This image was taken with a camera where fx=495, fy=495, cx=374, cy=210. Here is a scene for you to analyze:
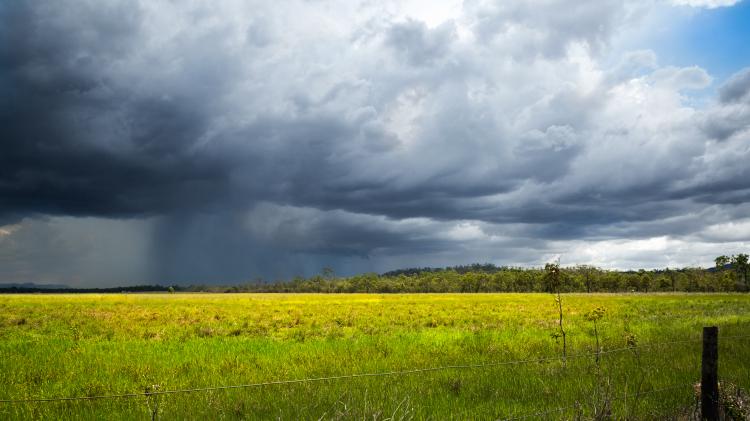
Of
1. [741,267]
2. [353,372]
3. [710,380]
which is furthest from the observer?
[741,267]

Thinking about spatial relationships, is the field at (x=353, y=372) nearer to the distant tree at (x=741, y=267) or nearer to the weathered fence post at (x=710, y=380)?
the weathered fence post at (x=710, y=380)

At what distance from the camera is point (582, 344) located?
18781mm

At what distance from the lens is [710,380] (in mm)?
7504

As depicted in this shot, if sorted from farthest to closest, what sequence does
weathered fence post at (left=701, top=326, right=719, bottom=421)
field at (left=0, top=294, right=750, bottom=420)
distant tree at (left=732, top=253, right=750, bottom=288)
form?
1. distant tree at (left=732, top=253, right=750, bottom=288)
2. field at (left=0, top=294, right=750, bottom=420)
3. weathered fence post at (left=701, top=326, right=719, bottom=421)

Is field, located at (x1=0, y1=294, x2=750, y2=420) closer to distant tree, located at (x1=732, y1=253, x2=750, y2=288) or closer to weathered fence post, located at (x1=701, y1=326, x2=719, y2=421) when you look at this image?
weathered fence post, located at (x1=701, y1=326, x2=719, y2=421)

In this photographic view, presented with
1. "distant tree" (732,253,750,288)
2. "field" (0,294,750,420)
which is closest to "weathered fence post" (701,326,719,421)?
"field" (0,294,750,420)

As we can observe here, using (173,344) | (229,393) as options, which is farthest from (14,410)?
(173,344)

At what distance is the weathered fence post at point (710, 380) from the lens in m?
7.48

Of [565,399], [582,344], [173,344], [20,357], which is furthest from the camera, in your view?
[173,344]

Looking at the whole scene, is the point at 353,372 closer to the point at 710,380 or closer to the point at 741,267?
the point at 710,380

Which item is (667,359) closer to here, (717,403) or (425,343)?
(717,403)

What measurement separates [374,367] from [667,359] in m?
8.07

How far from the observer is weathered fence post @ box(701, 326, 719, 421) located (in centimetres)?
748

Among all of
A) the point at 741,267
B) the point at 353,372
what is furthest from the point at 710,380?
the point at 741,267
